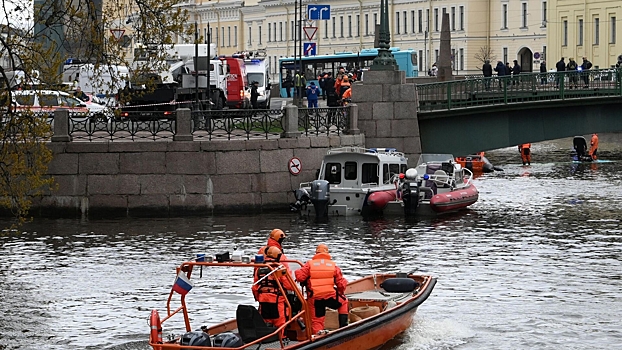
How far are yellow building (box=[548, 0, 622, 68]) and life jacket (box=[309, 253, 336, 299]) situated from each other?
61.4 meters

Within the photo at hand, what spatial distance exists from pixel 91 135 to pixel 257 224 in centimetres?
442

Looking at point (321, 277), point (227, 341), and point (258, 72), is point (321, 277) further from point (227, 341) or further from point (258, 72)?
point (258, 72)

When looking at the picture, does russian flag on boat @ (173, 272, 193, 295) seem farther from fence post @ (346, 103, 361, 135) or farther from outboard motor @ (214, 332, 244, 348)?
fence post @ (346, 103, 361, 135)

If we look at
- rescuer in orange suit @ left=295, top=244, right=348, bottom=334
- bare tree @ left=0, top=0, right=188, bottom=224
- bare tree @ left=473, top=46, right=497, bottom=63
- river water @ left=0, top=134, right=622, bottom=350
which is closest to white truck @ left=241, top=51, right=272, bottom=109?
river water @ left=0, top=134, right=622, bottom=350

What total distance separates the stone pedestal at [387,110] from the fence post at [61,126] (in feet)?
25.8

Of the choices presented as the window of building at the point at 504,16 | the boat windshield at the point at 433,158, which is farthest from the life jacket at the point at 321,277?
the window of building at the point at 504,16

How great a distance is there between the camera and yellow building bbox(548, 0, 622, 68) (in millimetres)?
79188

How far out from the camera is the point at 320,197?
32.0 m

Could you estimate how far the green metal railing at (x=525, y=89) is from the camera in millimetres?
37469

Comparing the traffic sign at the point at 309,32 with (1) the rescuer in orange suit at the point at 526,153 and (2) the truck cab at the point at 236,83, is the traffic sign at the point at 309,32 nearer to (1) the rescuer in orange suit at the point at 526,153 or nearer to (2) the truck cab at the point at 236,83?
(2) the truck cab at the point at 236,83

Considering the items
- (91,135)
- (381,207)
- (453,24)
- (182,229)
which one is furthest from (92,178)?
(453,24)

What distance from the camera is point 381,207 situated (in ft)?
107

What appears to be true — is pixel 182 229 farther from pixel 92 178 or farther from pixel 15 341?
pixel 15 341

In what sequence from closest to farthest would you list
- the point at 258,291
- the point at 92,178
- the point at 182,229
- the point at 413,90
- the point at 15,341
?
1. the point at 258,291
2. the point at 15,341
3. the point at 182,229
4. the point at 92,178
5. the point at 413,90
